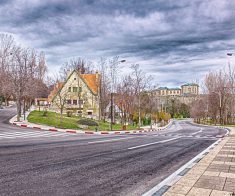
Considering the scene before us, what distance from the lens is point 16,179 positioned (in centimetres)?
618

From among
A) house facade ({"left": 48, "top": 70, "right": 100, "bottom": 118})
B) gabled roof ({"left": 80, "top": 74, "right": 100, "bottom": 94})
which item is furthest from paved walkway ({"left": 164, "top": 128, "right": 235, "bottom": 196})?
gabled roof ({"left": 80, "top": 74, "right": 100, "bottom": 94})

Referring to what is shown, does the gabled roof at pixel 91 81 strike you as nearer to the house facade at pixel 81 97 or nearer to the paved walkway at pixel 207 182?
the house facade at pixel 81 97

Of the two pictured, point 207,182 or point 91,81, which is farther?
point 91,81

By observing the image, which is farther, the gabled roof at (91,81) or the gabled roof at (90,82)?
the gabled roof at (91,81)

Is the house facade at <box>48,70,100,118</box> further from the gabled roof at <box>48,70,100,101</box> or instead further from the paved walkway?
the paved walkway

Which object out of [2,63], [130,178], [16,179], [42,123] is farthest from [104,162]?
[2,63]

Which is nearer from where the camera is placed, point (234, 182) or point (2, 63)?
point (234, 182)

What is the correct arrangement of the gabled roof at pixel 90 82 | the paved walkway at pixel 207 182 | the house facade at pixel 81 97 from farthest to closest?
the house facade at pixel 81 97, the gabled roof at pixel 90 82, the paved walkway at pixel 207 182

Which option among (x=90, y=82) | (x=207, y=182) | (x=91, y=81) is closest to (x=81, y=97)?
(x=90, y=82)

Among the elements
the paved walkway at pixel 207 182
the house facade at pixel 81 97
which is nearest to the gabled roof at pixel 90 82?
the house facade at pixel 81 97

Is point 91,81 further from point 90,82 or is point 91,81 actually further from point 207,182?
point 207,182

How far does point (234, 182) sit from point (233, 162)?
3353mm

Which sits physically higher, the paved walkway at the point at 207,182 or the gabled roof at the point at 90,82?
the gabled roof at the point at 90,82

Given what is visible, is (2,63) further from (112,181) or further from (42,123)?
(112,181)
